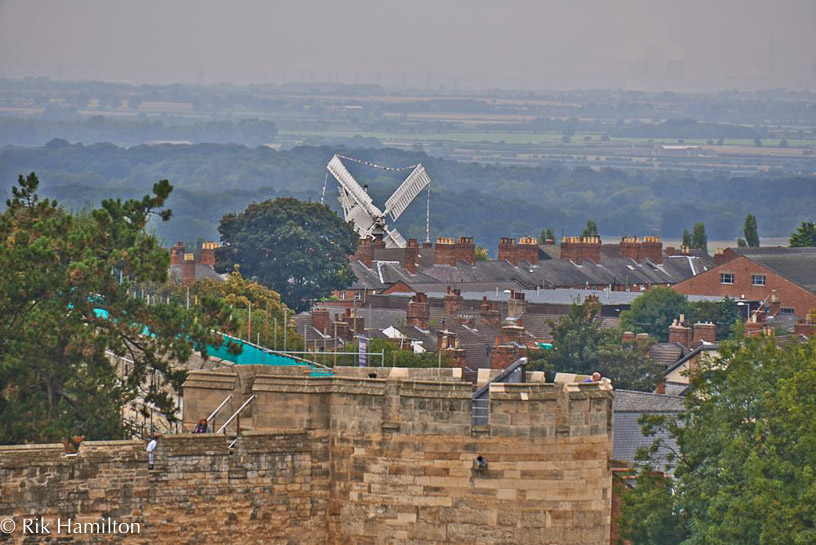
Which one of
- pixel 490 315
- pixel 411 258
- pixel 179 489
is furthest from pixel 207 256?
pixel 179 489

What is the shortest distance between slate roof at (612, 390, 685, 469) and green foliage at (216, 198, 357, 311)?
244 ft

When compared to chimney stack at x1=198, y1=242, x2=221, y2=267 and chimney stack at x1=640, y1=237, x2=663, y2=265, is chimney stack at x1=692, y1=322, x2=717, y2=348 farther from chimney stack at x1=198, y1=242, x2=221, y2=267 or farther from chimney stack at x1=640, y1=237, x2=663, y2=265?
chimney stack at x1=640, y1=237, x2=663, y2=265

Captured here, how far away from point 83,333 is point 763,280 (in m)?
113

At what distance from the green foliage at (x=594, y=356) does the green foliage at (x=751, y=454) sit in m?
39.5

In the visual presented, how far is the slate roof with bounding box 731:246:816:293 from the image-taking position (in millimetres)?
146637

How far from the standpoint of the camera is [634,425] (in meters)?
58.0

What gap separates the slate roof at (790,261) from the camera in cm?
14664

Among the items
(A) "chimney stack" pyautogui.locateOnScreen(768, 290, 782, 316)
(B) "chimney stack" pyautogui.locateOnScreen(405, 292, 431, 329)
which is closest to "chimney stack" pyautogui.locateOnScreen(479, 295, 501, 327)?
(B) "chimney stack" pyautogui.locateOnScreen(405, 292, 431, 329)

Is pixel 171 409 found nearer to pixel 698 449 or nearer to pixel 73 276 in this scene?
pixel 73 276

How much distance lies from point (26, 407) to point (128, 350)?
2643mm

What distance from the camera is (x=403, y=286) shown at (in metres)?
152

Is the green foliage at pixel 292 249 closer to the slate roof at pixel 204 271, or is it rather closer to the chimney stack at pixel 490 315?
the slate roof at pixel 204 271

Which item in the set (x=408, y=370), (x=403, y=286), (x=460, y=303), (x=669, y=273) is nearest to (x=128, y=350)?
(x=408, y=370)

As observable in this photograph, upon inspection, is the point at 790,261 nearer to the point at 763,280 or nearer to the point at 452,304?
the point at 763,280
